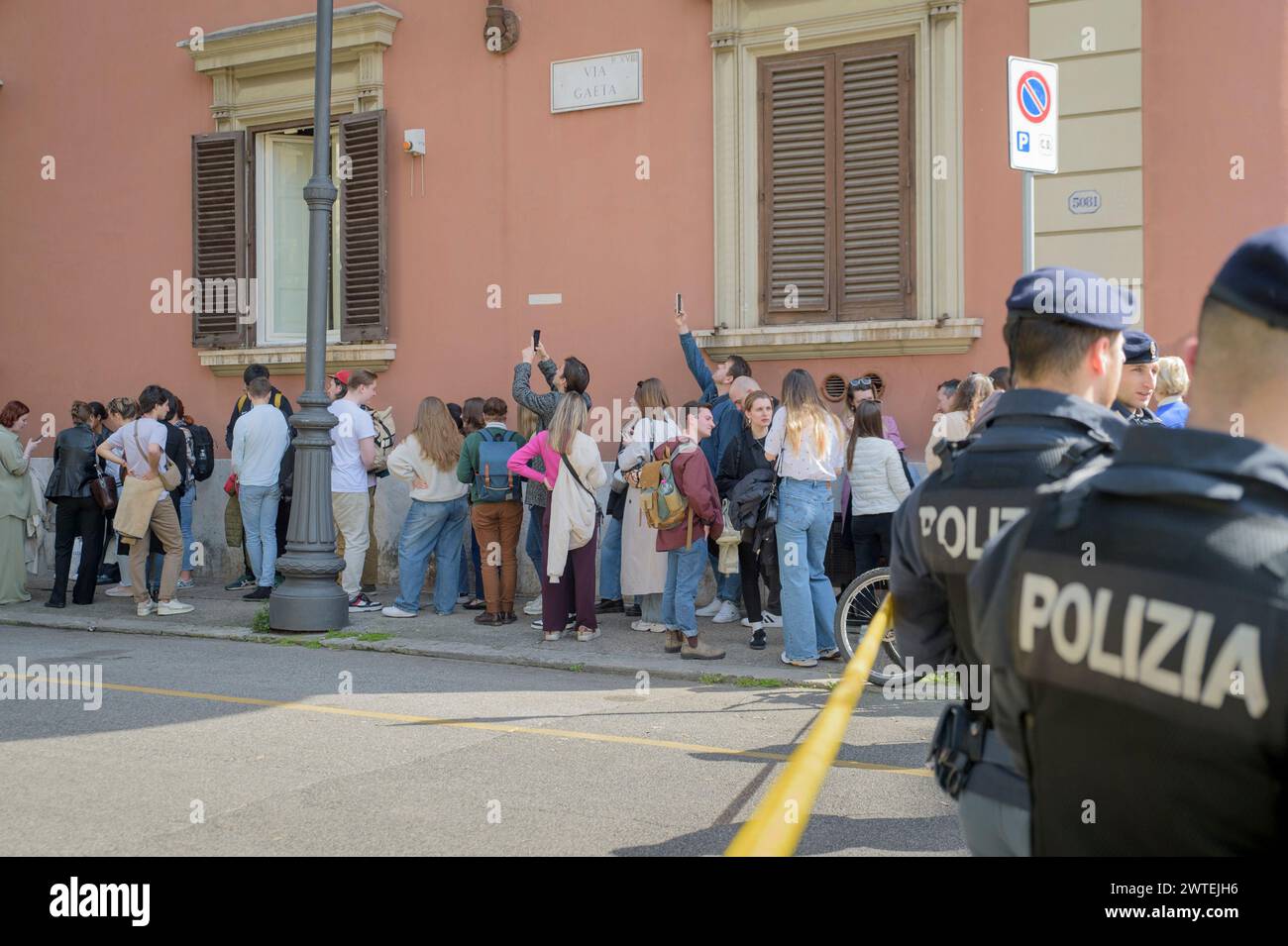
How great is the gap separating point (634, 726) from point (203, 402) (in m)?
9.17

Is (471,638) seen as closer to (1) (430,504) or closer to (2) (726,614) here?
(1) (430,504)

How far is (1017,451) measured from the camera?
293 cm

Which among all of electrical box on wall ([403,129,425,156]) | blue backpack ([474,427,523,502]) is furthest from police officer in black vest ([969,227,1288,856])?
electrical box on wall ([403,129,425,156])

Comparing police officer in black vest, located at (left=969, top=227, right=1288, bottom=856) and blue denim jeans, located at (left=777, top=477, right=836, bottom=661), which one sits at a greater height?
police officer in black vest, located at (left=969, top=227, right=1288, bottom=856)

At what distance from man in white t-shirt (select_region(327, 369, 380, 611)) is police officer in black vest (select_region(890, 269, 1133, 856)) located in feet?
29.6

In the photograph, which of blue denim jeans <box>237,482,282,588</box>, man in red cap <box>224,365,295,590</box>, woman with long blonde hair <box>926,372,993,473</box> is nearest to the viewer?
woman with long blonde hair <box>926,372,993,473</box>

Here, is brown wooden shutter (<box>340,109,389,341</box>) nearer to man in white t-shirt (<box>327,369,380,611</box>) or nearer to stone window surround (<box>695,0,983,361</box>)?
man in white t-shirt (<box>327,369,380,611</box>)

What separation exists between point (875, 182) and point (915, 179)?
1.25 feet

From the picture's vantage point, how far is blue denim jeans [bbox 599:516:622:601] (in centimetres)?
1090

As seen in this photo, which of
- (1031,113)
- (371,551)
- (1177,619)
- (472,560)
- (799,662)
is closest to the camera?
(1177,619)

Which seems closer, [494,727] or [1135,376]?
[1135,376]

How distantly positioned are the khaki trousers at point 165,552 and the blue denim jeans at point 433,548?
6.65ft

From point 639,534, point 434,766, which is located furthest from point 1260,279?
point 639,534
